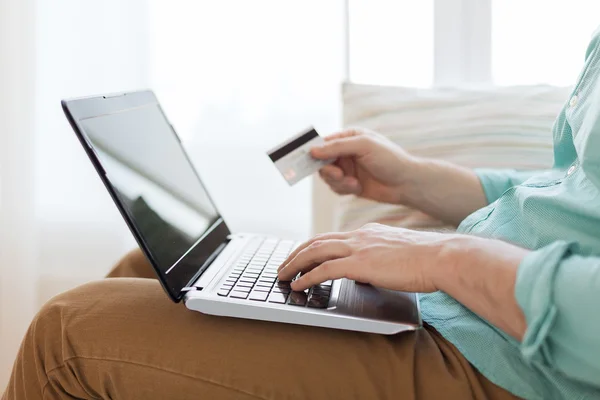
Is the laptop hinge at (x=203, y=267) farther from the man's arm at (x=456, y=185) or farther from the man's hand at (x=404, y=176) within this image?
the man's arm at (x=456, y=185)

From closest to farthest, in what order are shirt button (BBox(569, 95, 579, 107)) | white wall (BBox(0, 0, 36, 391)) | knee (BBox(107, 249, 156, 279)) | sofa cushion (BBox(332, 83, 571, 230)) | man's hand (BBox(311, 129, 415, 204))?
1. shirt button (BBox(569, 95, 579, 107))
2. knee (BBox(107, 249, 156, 279))
3. man's hand (BBox(311, 129, 415, 204))
4. sofa cushion (BBox(332, 83, 571, 230))
5. white wall (BBox(0, 0, 36, 391))

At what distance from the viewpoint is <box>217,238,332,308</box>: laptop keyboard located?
72cm

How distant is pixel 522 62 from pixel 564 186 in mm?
929

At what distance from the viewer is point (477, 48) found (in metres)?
1.68

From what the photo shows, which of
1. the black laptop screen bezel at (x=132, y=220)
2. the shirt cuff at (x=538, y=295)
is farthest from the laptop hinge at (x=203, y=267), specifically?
the shirt cuff at (x=538, y=295)

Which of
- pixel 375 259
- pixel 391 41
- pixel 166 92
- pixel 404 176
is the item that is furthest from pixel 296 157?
pixel 166 92

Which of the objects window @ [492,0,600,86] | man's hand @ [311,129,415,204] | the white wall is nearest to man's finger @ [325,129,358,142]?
man's hand @ [311,129,415,204]

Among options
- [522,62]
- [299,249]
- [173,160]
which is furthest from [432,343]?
[522,62]

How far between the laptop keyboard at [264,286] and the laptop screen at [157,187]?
6cm

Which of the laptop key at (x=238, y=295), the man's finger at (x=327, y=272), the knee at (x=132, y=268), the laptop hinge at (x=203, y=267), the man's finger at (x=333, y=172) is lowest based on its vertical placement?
the knee at (x=132, y=268)

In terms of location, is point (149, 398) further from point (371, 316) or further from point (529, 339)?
point (529, 339)

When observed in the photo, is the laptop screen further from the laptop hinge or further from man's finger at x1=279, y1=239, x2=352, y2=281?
man's finger at x1=279, y1=239, x2=352, y2=281

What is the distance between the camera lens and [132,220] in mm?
742

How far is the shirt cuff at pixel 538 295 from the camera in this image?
0.59m
